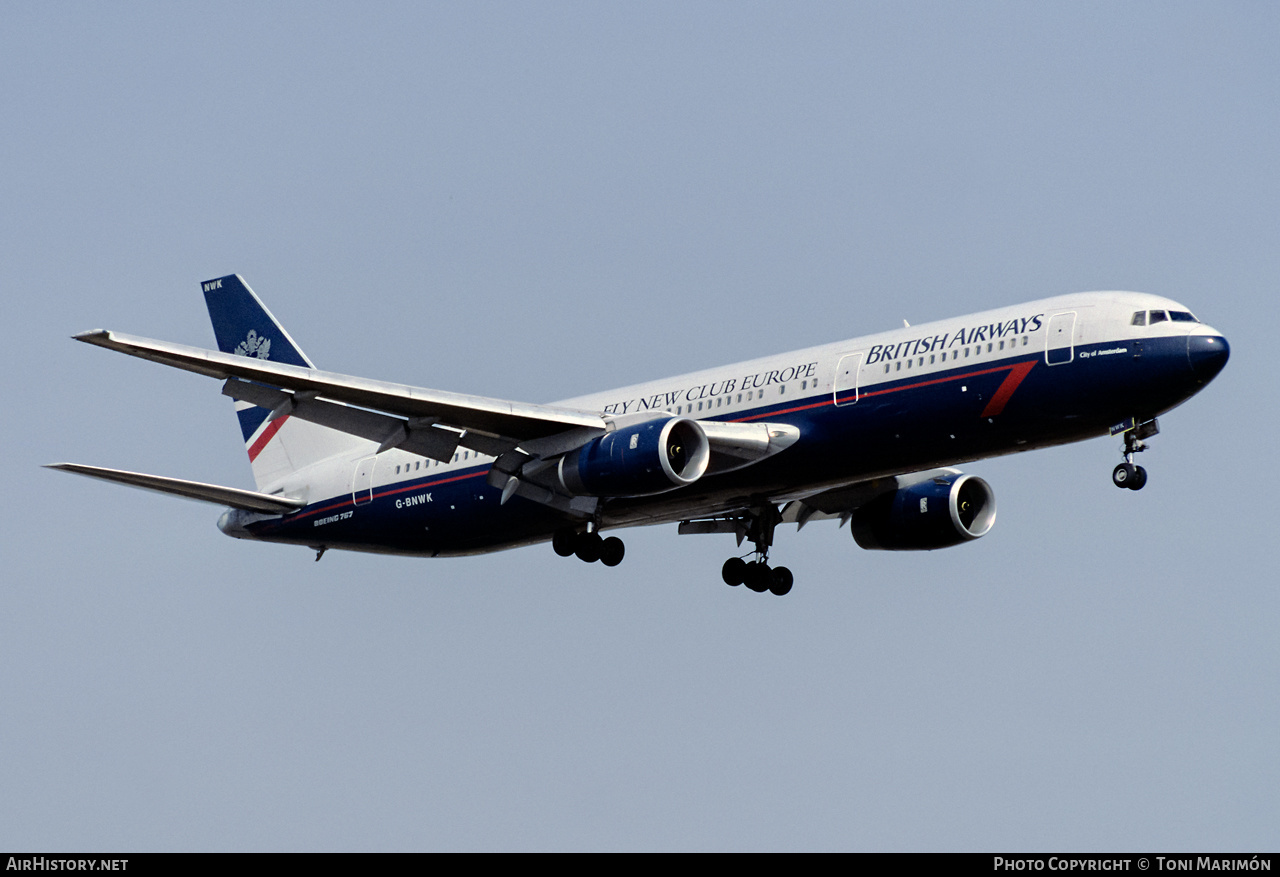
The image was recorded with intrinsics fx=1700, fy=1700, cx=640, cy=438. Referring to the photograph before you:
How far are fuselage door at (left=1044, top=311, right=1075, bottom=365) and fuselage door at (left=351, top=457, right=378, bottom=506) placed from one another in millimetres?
17429

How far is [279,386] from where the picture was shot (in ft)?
116

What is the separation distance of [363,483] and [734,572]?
9671 millimetres

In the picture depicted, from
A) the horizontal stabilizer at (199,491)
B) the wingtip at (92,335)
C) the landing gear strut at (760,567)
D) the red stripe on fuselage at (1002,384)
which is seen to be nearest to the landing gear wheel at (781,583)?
the landing gear strut at (760,567)

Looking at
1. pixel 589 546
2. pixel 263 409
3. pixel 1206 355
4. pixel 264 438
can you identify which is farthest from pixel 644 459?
pixel 264 438

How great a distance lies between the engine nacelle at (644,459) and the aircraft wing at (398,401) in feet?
3.44

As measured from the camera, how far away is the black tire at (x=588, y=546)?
39.6 meters

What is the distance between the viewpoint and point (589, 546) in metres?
39.6

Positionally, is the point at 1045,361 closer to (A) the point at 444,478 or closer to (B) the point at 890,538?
(B) the point at 890,538

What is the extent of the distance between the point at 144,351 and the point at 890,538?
754 inches

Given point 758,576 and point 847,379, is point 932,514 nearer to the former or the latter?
point 758,576

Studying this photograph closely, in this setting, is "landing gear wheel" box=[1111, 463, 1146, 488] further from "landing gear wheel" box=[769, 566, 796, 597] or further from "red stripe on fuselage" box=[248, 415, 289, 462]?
"red stripe on fuselage" box=[248, 415, 289, 462]
